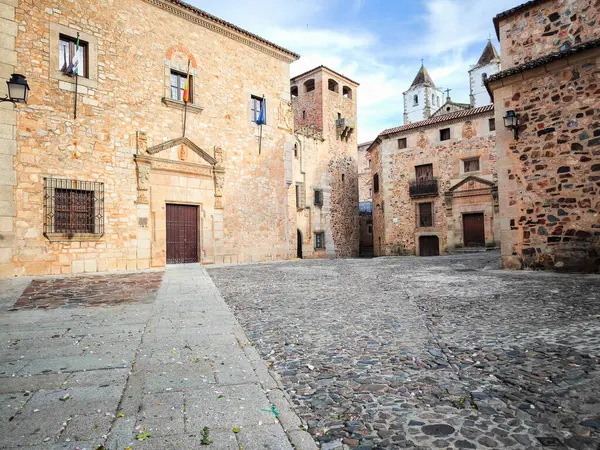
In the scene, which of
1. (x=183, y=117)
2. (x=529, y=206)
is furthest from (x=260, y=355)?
(x=183, y=117)

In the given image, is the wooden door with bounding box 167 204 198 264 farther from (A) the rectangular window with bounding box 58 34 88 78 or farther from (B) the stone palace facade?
(A) the rectangular window with bounding box 58 34 88 78

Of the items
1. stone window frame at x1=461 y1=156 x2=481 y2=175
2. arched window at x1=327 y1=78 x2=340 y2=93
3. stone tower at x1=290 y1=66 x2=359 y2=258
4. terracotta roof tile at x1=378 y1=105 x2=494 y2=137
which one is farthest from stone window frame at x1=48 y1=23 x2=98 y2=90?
stone window frame at x1=461 y1=156 x2=481 y2=175

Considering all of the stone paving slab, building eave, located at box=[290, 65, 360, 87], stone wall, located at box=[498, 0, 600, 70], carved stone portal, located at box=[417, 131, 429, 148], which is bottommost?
the stone paving slab

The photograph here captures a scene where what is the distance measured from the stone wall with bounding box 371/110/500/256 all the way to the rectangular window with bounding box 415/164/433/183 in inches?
9.9

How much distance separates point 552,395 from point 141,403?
2.25 meters

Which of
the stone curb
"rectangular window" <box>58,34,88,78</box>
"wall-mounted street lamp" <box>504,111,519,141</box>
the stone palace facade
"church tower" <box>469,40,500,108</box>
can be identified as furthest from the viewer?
"church tower" <box>469,40,500,108</box>

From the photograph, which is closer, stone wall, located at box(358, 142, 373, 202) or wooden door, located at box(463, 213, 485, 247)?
wooden door, located at box(463, 213, 485, 247)

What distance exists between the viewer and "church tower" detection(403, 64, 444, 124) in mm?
52281

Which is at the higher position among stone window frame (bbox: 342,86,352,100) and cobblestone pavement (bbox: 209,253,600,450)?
stone window frame (bbox: 342,86,352,100)

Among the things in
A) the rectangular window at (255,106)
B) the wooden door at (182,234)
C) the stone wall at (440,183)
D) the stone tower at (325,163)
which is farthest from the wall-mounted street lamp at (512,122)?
the stone tower at (325,163)

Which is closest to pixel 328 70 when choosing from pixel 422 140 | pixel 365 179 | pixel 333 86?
pixel 333 86

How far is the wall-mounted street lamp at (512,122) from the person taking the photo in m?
8.40

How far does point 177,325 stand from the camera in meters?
3.64

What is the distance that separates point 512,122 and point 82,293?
371 inches
